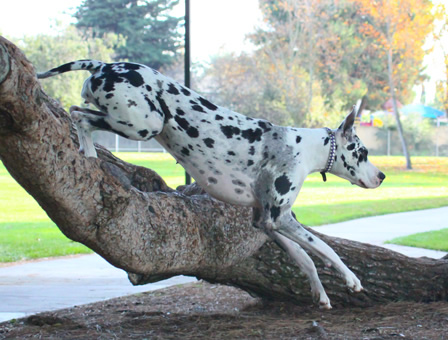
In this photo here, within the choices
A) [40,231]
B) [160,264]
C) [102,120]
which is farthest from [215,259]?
[40,231]

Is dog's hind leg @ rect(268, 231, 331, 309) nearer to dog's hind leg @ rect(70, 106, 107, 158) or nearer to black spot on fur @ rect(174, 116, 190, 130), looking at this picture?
black spot on fur @ rect(174, 116, 190, 130)

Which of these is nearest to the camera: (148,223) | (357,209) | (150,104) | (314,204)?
(150,104)

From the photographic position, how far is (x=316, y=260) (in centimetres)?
590

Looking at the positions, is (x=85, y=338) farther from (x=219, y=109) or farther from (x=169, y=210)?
(x=219, y=109)

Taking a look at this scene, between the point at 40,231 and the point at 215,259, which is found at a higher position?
the point at 215,259

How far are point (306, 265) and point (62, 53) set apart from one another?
26832mm

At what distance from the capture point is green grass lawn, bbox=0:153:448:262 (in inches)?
419

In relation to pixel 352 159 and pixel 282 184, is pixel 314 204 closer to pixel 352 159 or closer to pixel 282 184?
pixel 352 159

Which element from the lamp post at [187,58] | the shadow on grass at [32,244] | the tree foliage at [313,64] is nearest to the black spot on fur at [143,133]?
the lamp post at [187,58]

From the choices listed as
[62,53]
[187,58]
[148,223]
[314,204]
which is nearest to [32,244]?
[187,58]

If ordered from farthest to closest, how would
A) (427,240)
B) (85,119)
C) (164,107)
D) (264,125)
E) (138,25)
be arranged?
(138,25) → (427,240) → (264,125) → (164,107) → (85,119)

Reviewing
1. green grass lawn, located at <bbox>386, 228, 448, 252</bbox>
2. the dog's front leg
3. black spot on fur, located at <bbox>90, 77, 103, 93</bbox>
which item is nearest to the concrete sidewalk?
green grass lawn, located at <bbox>386, 228, 448, 252</bbox>

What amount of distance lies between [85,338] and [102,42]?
29.7 meters

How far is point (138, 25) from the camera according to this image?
37.7 meters
